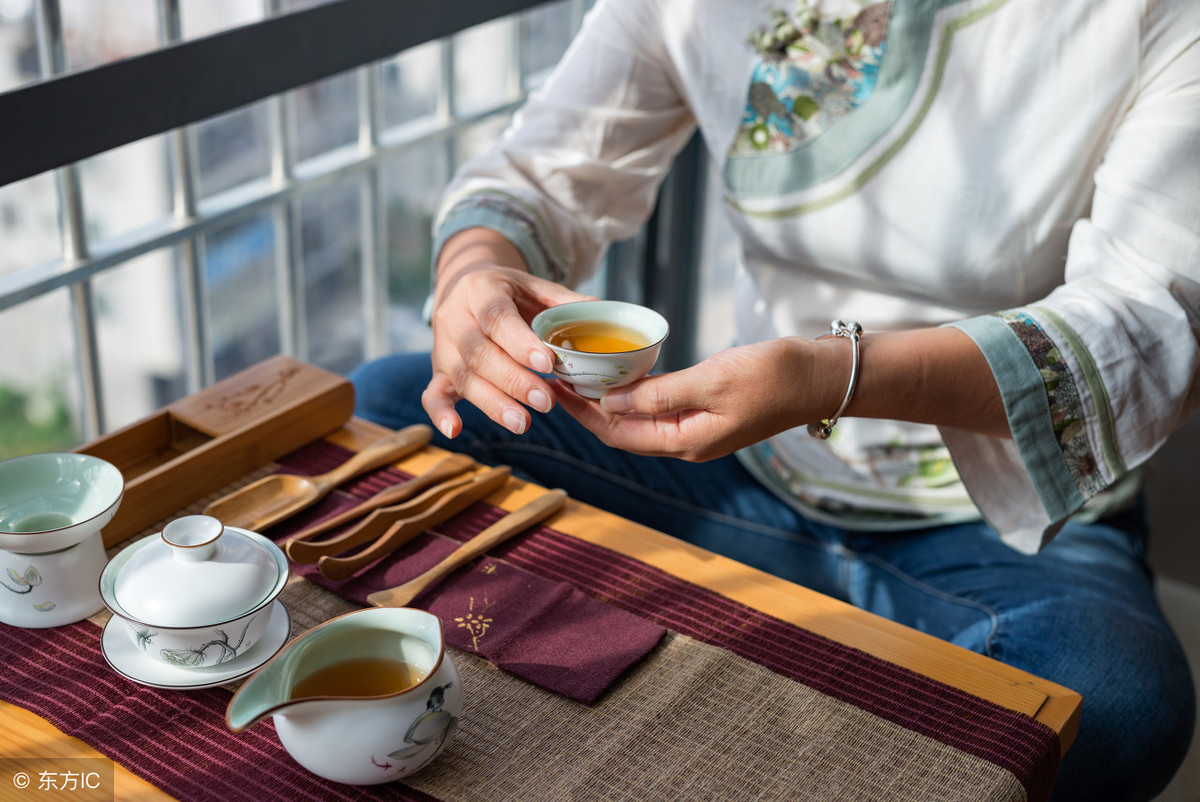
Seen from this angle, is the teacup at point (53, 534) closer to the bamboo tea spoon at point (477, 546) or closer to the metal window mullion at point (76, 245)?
the bamboo tea spoon at point (477, 546)

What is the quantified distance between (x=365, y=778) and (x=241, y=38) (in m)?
0.86

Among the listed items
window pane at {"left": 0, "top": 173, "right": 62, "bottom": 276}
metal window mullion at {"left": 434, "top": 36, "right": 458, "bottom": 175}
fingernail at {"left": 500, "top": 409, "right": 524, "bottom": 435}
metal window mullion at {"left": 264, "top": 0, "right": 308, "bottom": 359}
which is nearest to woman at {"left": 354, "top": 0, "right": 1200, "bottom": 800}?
fingernail at {"left": 500, "top": 409, "right": 524, "bottom": 435}

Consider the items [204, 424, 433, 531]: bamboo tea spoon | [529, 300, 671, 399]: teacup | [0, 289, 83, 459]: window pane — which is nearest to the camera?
[529, 300, 671, 399]: teacup

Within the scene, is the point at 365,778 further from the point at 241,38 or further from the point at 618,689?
the point at 241,38

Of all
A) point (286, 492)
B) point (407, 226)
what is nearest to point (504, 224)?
point (286, 492)

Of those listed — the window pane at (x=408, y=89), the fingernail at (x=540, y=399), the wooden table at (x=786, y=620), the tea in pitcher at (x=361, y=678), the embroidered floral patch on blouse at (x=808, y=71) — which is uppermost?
the embroidered floral patch on blouse at (x=808, y=71)

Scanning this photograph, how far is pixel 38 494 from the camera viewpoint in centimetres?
83

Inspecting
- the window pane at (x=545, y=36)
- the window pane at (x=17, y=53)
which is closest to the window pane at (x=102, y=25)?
the window pane at (x=17, y=53)

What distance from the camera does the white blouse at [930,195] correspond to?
3.28 feet

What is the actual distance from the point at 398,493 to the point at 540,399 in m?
0.18

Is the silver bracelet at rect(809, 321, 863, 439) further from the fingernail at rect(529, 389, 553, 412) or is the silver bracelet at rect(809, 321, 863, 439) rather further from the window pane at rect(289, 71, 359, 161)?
the window pane at rect(289, 71, 359, 161)

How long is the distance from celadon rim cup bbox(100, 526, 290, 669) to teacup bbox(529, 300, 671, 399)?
280 millimetres

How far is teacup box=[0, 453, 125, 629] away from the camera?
78 centimetres

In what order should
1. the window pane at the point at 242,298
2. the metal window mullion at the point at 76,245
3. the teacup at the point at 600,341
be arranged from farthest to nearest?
the window pane at the point at 242,298 → the metal window mullion at the point at 76,245 → the teacup at the point at 600,341
